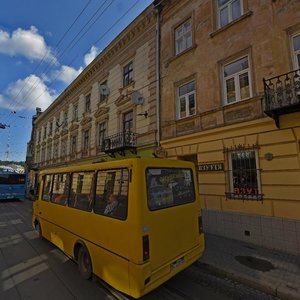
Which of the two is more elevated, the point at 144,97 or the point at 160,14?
the point at 160,14

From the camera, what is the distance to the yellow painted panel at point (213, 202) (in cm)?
785

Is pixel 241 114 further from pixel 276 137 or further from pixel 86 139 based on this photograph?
pixel 86 139

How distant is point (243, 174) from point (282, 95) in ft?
8.90

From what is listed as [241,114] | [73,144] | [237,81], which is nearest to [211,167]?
[241,114]

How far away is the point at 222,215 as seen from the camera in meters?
7.60

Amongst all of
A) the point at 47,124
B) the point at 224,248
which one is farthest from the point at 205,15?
the point at 47,124

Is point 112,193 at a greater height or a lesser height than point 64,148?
lesser

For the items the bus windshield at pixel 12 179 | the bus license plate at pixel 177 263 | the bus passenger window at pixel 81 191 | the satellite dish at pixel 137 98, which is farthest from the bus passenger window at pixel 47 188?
the bus windshield at pixel 12 179

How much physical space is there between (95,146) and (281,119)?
1259 cm

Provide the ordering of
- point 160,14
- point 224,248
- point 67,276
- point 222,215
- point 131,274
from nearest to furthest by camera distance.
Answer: point 131,274 < point 67,276 < point 224,248 < point 222,215 < point 160,14

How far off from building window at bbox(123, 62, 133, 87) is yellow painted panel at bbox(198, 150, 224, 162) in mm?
7369

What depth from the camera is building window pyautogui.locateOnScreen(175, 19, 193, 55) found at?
10031mm

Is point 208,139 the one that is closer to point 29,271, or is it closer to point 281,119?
point 281,119

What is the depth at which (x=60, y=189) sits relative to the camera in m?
6.03
